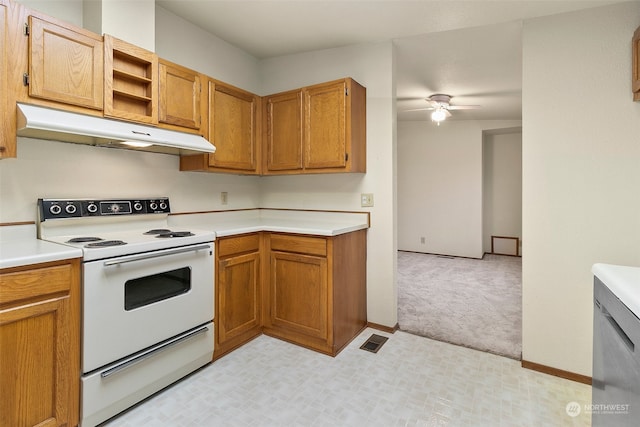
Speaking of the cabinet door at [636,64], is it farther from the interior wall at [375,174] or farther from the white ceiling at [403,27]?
the interior wall at [375,174]

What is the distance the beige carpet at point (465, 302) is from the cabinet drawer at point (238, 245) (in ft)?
4.78

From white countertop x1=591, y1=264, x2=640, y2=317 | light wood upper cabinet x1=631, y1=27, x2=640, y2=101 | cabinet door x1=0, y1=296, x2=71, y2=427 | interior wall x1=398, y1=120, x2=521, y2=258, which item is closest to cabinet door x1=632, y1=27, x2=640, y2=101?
light wood upper cabinet x1=631, y1=27, x2=640, y2=101

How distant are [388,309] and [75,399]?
2.09 m

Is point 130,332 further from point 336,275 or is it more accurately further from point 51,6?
point 51,6

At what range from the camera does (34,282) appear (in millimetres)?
1363

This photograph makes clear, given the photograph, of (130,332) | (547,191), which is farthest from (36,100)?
(547,191)

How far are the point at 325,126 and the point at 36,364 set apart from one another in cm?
220

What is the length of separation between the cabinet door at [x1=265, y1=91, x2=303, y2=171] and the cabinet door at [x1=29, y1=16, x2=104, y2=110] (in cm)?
135

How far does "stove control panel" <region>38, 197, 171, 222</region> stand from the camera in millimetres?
1810

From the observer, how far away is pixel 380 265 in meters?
2.77

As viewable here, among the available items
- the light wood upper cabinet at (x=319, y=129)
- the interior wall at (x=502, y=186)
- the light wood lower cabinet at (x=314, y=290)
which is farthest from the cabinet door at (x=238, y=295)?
the interior wall at (x=502, y=186)

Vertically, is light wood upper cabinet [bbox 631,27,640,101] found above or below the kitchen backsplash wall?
above

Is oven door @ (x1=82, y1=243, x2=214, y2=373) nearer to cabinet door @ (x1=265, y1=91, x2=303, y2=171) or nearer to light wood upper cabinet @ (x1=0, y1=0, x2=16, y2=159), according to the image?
light wood upper cabinet @ (x1=0, y1=0, x2=16, y2=159)

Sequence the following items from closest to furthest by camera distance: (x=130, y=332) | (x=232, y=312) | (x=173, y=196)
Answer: (x=130, y=332), (x=232, y=312), (x=173, y=196)
